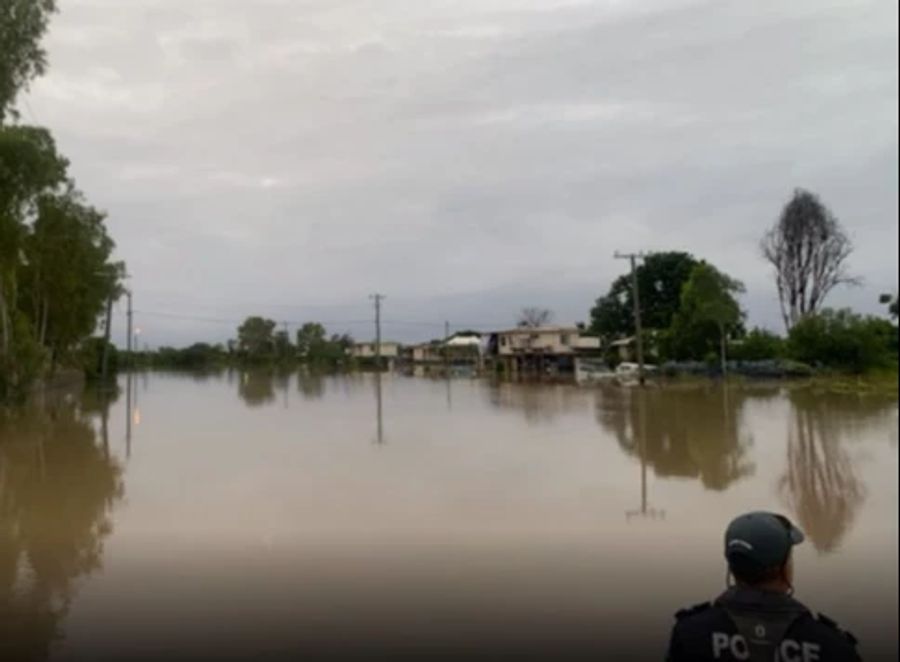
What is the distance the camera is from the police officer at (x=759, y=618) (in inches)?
35.1

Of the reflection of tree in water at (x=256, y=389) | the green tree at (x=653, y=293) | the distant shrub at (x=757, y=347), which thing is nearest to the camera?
the distant shrub at (x=757, y=347)

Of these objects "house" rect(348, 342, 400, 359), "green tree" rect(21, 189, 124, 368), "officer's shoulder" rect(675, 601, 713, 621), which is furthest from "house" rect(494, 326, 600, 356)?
"officer's shoulder" rect(675, 601, 713, 621)

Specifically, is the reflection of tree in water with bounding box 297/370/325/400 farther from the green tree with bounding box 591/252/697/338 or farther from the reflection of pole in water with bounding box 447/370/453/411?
the green tree with bounding box 591/252/697/338

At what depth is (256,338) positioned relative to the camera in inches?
466

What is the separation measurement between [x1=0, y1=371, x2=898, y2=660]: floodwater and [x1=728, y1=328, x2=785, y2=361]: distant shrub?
0.25 metres

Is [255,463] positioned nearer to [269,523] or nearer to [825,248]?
[269,523]

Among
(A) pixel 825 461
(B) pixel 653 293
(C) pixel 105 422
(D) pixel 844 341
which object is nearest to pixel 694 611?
(D) pixel 844 341

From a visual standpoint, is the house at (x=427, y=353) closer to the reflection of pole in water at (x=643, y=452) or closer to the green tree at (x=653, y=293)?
the reflection of pole in water at (x=643, y=452)

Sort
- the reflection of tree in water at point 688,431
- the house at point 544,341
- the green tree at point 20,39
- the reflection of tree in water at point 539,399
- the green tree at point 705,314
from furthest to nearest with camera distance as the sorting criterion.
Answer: the reflection of tree in water at point 539,399 < the house at point 544,341 < the green tree at point 20,39 < the reflection of tree in water at point 688,431 < the green tree at point 705,314

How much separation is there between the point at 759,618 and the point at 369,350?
37.9 ft

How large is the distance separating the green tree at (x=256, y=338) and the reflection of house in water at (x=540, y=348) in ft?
12.4

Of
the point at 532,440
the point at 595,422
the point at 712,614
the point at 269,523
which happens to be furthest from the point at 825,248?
the point at 595,422

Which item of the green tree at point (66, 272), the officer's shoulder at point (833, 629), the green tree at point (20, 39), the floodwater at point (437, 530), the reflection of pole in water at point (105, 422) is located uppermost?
the green tree at point (20, 39)

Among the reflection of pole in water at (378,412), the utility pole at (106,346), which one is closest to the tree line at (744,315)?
the reflection of pole in water at (378,412)
